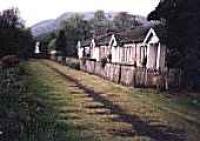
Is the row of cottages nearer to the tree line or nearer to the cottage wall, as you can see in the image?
the cottage wall

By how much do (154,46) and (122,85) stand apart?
8.45m

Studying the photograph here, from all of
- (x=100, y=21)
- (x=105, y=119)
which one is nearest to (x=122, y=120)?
(x=105, y=119)

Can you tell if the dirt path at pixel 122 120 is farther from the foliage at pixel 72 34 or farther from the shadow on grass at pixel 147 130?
the foliage at pixel 72 34

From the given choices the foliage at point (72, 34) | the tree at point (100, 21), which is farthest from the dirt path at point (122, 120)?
the tree at point (100, 21)

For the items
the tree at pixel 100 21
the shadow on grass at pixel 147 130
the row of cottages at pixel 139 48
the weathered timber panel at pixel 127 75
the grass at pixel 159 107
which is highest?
the tree at pixel 100 21

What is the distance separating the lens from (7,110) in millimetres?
12453

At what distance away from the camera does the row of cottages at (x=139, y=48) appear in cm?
3301

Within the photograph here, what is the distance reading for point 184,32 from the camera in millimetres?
24484

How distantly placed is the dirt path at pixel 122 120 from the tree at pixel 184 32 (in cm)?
516

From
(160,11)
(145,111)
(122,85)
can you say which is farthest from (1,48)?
(145,111)

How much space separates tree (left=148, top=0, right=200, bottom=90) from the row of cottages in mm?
1622

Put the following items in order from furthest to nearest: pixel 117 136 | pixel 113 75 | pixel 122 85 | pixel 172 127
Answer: pixel 113 75 < pixel 122 85 < pixel 172 127 < pixel 117 136

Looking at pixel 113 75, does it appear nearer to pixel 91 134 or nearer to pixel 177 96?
pixel 177 96

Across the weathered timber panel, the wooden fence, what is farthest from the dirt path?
the weathered timber panel
